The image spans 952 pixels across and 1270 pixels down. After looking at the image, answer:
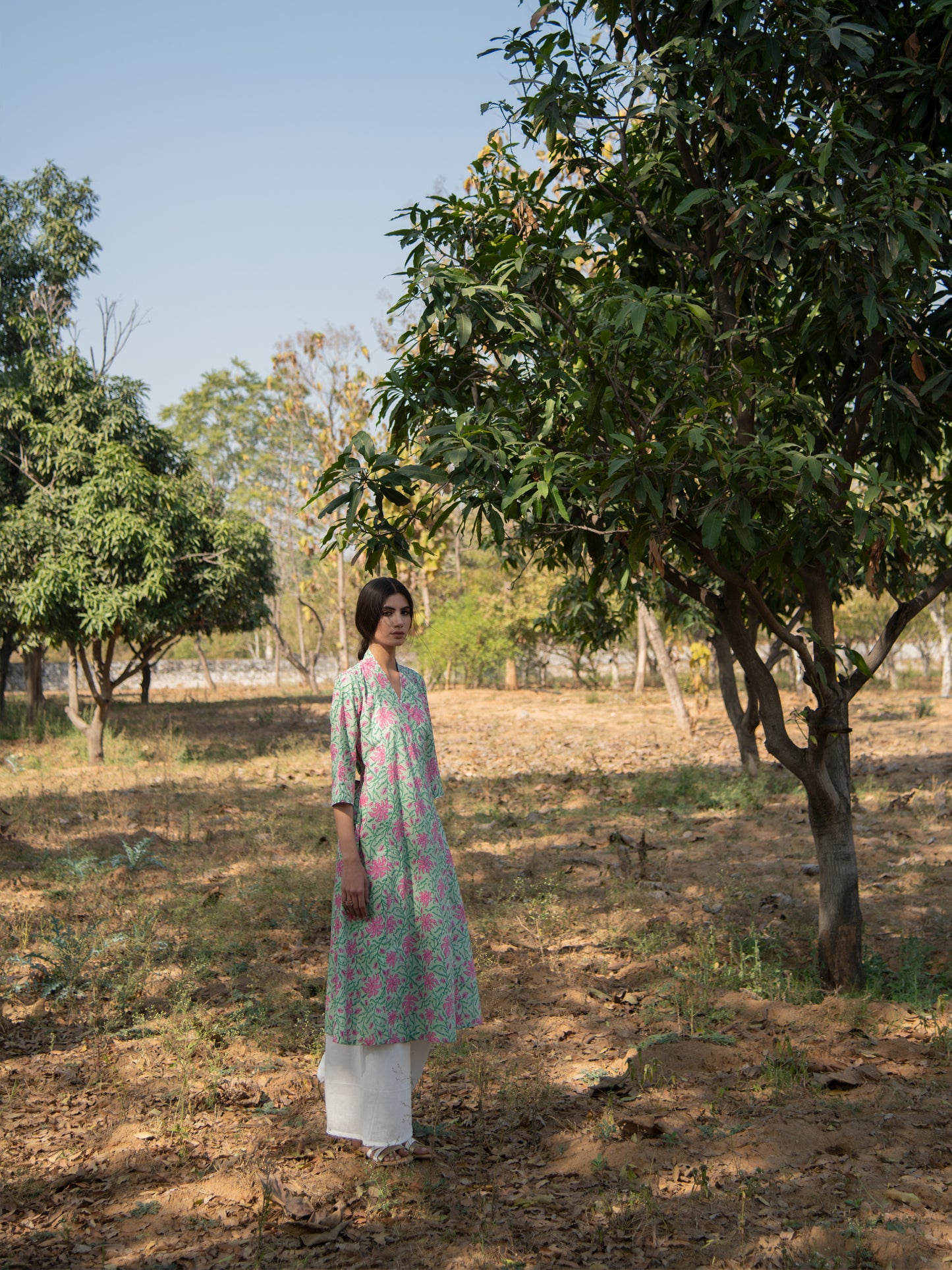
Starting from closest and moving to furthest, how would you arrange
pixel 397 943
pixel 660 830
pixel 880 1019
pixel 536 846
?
1. pixel 397 943
2. pixel 880 1019
3. pixel 536 846
4. pixel 660 830

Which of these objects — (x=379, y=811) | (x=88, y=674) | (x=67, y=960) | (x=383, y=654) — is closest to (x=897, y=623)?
(x=383, y=654)

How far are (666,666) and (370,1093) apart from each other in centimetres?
1367

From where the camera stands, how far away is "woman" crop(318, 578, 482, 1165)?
133 inches

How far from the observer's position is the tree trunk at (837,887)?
4.94m

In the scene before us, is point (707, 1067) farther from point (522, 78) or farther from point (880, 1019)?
point (522, 78)

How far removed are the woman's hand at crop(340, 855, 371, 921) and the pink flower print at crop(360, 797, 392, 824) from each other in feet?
0.45

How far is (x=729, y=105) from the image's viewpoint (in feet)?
12.9

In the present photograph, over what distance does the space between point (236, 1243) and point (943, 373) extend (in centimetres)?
374

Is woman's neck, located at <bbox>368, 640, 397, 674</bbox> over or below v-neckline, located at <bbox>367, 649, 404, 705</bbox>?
over

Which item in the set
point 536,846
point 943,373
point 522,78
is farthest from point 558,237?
point 536,846

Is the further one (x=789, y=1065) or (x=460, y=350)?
(x=460, y=350)

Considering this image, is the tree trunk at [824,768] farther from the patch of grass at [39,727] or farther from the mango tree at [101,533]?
the patch of grass at [39,727]

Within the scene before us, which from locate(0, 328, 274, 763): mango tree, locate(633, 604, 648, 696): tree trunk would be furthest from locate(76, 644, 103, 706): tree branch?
locate(633, 604, 648, 696): tree trunk

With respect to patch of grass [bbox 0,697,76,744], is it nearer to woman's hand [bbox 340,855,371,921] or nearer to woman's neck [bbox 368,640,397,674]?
woman's neck [bbox 368,640,397,674]
